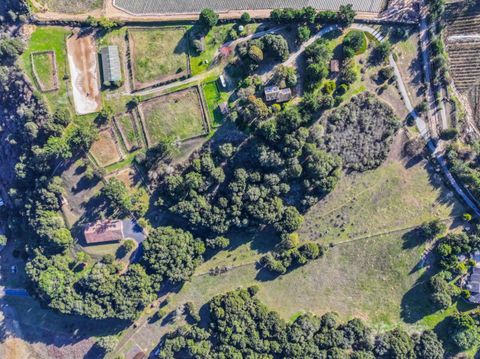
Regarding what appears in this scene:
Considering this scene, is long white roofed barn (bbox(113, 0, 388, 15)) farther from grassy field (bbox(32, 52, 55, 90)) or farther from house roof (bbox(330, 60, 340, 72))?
grassy field (bbox(32, 52, 55, 90))

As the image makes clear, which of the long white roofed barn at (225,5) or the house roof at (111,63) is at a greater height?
the long white roofed barn at (225,5)

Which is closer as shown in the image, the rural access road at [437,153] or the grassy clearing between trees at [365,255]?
the rural access road at [437,153]

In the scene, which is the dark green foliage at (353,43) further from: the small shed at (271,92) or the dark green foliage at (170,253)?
the dark green foliage at (170,253)

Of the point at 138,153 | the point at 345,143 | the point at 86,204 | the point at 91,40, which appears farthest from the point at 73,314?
the point at 345,143

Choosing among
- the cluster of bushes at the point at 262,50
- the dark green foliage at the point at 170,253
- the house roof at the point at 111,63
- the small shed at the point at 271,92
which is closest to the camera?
the cluster of bushes at the point at 262,50

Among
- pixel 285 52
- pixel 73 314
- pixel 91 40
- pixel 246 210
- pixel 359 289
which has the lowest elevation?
pixel 359 289

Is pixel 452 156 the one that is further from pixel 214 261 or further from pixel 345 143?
pixel 214 261

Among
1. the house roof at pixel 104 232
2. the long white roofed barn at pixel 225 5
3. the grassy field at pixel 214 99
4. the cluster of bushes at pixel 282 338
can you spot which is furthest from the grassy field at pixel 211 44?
the cluster of bushes at pixel 282 338
